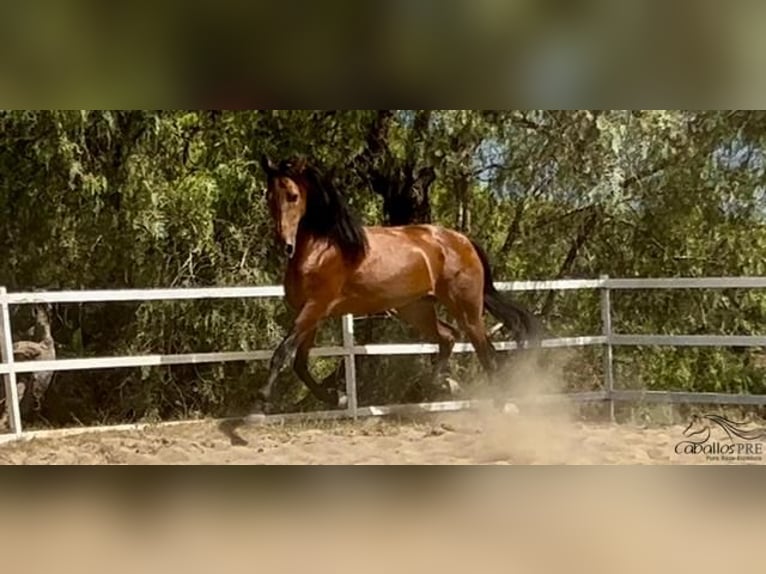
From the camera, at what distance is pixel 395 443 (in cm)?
A: 219

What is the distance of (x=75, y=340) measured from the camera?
86.3 inches

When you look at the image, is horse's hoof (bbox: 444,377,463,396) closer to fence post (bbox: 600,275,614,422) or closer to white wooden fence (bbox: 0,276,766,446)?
white wooden fence (bbox: 0,276,766,446)

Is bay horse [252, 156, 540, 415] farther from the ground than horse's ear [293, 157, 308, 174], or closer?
closer

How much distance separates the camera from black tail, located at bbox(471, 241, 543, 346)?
216cm

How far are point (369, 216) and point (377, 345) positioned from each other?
1.26ft

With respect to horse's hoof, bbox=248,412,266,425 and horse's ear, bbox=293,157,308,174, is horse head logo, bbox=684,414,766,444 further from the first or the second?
horse's ear, bbox=293,157,308,174

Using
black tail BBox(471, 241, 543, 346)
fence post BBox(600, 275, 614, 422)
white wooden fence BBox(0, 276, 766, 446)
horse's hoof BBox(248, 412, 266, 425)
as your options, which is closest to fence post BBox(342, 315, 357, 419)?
white wooden fence BBox(0, 276, 766, 446)

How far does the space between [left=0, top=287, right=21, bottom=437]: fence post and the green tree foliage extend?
4 cm

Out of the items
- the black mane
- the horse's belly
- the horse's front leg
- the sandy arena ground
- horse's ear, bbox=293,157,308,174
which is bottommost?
the sandy arena ground

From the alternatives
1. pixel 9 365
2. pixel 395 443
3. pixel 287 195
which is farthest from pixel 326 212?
pixel 9 365

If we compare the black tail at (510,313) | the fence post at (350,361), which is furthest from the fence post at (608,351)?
the fence post at (350,361)

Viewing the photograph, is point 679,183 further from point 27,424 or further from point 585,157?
point 27,424

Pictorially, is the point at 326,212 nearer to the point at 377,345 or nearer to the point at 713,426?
the point at 377,345
